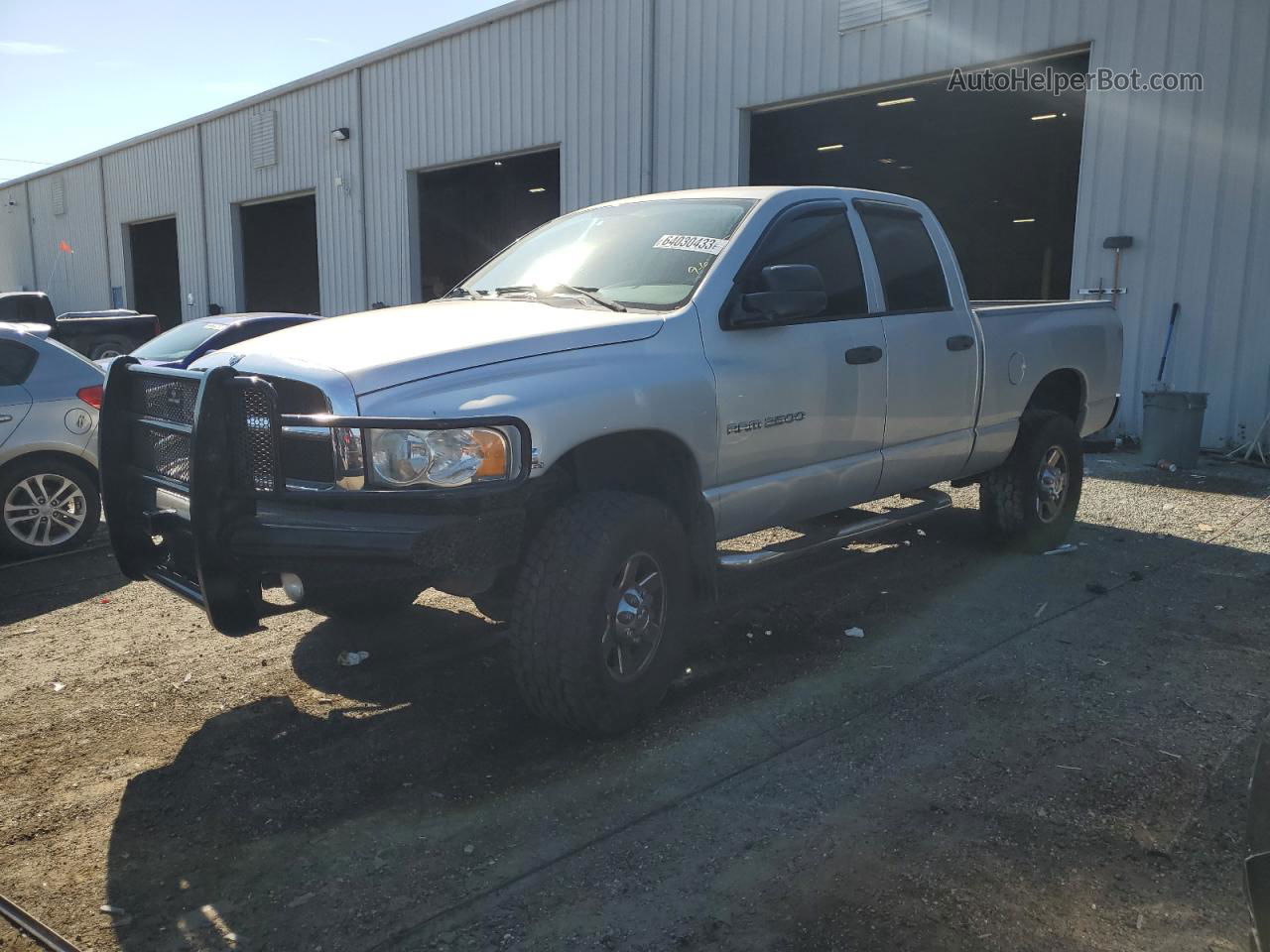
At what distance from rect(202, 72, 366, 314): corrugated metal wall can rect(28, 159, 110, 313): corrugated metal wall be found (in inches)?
343

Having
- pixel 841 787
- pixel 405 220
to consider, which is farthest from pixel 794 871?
pixel 405 220

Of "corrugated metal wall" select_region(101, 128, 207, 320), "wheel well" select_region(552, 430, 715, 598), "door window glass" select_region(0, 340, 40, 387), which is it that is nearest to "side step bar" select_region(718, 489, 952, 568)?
"wheel well" select_region(552, 430, 715, 598)

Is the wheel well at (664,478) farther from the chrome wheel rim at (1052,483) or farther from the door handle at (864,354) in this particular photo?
the chrome wheel rim at (1052,483)

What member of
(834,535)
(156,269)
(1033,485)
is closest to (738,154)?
(1033,485)

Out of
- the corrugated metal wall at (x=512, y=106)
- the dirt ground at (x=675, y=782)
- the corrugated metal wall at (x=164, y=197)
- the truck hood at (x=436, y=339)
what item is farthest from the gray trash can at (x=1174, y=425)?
the corrugated metal wall at (x=164, y=197)

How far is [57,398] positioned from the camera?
6891 mm

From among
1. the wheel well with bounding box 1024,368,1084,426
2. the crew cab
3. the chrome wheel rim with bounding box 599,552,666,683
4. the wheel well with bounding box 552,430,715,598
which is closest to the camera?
the chrome wheel rim with bounding box 599,552,666,683

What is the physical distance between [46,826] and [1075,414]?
20.5 ft

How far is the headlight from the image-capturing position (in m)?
3.36

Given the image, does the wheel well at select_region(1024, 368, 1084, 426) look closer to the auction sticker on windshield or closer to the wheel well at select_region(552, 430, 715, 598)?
the auction sticker on windshield

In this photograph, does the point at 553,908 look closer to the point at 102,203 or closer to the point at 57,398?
the point at 57,398

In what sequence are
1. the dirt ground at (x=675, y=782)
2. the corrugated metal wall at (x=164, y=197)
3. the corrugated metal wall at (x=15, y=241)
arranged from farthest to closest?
the corrugated metal wall at (x=15, y=241), the corrugated metal wall at (x=164, y=197), the dirt ground at (x=675, y=782)

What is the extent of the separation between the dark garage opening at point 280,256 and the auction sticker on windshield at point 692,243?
898 inches

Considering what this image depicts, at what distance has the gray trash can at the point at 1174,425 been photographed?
9695mm
